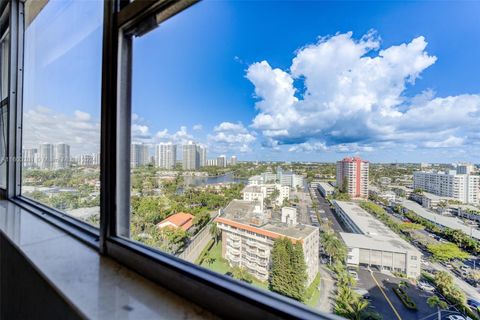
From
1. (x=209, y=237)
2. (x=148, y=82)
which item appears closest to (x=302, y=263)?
(x=209, y=237)

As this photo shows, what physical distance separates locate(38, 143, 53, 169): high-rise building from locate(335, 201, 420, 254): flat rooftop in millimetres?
1848

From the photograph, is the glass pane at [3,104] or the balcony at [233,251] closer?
the balcony at [233,251]

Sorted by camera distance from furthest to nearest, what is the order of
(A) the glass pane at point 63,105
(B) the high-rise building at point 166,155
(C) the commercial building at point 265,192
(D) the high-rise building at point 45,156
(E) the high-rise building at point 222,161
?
(D) the high-rise building at point 45,156 → (A) the glass pane at point 63,105 → (B) the high-rise building at point 166,155 → (E) the high-rise building at point 222,161 → (C) the commercial building at point 265,192

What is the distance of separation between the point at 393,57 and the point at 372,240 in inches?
15.0

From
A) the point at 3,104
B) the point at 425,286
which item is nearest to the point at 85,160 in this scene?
the point at 425,286

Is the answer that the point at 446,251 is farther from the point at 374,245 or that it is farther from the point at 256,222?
the point at 256,222

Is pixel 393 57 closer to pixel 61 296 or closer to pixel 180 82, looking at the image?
pixel 180 82

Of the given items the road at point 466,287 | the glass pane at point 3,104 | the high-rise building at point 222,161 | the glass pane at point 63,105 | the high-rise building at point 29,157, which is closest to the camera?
the road at point 466,287

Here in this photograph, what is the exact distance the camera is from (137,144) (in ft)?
2.97

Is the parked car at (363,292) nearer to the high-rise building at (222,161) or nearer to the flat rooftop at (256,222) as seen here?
the flat rooftop at (256,222)

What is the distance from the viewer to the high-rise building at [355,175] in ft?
1.70

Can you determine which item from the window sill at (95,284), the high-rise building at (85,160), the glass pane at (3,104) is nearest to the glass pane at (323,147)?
the window sill at (95,284)

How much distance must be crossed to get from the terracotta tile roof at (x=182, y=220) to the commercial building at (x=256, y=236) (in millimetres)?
119

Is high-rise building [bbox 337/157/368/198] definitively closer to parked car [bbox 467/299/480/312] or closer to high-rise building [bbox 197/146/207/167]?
parked car [bbox 467/299/480/312]
